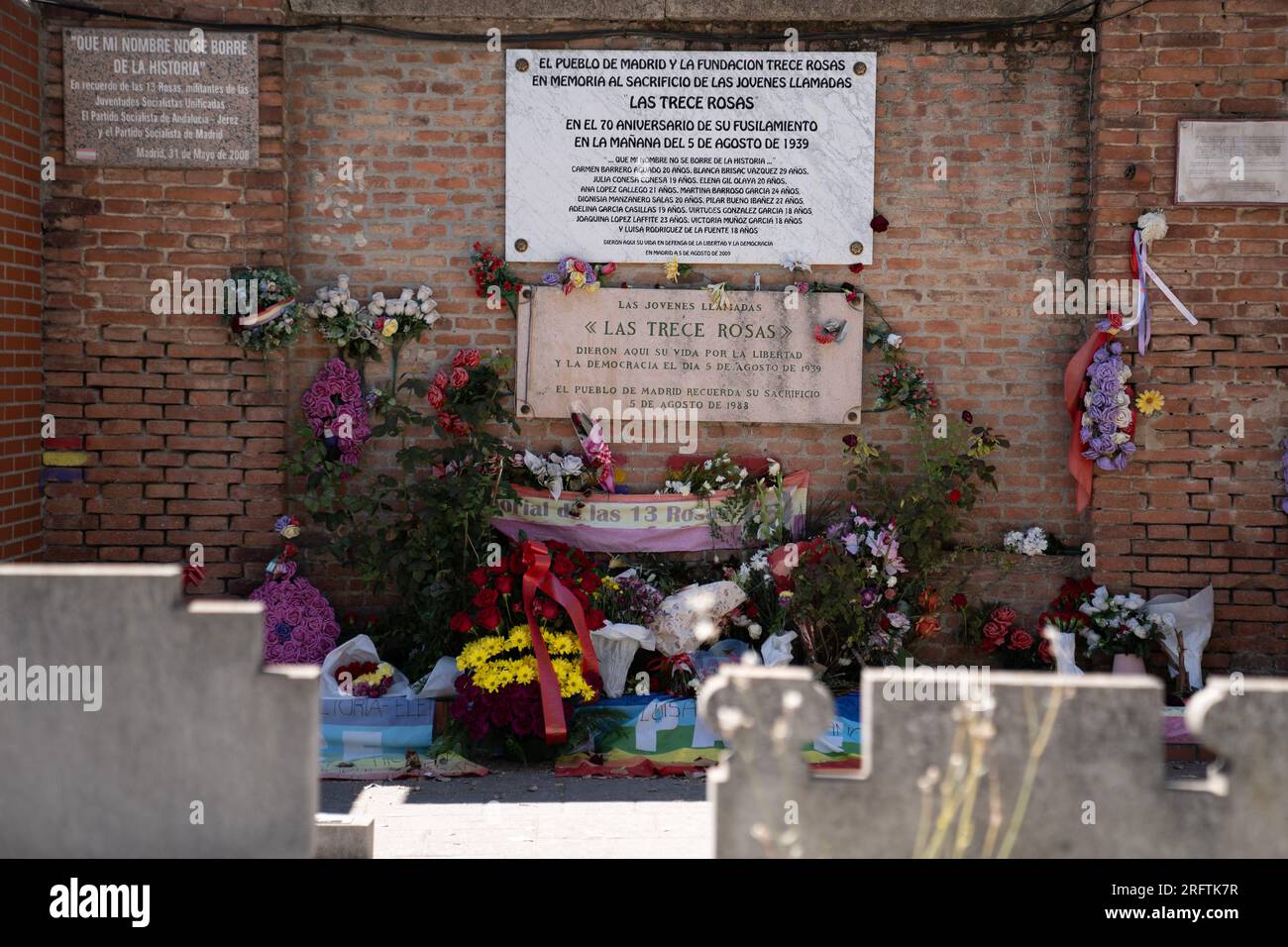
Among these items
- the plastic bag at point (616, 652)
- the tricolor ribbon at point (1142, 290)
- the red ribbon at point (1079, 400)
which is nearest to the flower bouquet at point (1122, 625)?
the red ribbon at point (1079, 400)

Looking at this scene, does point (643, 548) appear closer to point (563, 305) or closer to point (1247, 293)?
point (563, 305)

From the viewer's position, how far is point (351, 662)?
572cm

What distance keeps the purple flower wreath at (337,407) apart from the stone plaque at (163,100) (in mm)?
1172

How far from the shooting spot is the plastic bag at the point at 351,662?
555 centimetres

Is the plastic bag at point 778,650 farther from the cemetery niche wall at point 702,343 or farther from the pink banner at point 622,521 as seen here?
the pink banner at point 622,521

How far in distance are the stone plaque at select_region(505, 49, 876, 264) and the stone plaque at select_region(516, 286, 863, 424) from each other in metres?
0.25

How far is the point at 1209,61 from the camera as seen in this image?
599cm

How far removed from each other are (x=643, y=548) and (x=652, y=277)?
1.44 meters

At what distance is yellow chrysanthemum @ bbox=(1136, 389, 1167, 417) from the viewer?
6.02 metres

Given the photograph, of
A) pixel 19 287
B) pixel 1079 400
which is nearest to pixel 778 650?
pixel 1079 400

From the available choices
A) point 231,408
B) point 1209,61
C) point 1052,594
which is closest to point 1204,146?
point 1209,61

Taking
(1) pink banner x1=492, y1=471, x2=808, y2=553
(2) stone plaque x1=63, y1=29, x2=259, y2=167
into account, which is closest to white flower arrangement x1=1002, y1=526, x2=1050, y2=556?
(1) pink banner x1=492, y1=471, x2=808, y2=553

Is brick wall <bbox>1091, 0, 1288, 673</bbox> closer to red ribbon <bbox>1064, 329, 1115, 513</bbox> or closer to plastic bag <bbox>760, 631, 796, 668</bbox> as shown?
red ribbon <bbox>1064, 329, 1115, 513</bbox>

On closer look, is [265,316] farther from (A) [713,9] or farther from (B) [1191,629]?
(B) [1191,629]
